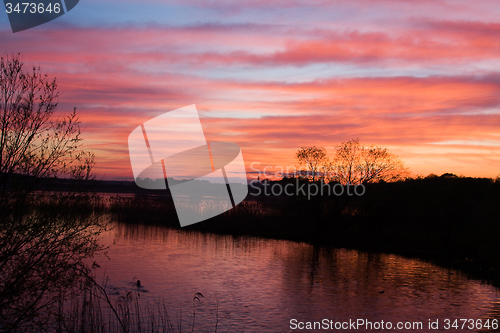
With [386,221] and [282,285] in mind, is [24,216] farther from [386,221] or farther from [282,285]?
[386,221]

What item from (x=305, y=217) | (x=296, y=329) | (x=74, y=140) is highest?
(x=74, y=140)

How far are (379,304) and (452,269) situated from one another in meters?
11.7

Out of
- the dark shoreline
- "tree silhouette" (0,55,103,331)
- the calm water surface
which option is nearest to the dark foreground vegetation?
the dark shoreline

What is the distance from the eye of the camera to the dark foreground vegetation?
34.0 metres

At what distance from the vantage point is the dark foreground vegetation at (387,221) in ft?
112

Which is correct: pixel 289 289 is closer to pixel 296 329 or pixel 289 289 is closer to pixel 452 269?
pixel 296 329

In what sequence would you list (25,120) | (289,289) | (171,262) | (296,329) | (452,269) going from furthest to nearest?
(452,269) → (171,262) → (289,289) → (296,329) → (25,120)

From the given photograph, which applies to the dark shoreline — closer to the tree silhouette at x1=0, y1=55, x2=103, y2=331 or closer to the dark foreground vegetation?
the dark foreground vegetation

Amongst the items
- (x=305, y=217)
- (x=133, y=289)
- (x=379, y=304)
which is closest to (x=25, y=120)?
(x=133, y=289)

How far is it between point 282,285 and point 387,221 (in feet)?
63.9

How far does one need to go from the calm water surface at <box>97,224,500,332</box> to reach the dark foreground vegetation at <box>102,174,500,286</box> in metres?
5.15

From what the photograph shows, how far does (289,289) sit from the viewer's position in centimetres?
2006

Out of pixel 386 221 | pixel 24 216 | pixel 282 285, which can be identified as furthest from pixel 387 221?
pixel 24 216

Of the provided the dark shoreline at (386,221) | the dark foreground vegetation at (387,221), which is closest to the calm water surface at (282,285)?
the dark shoreline at (386,221)
